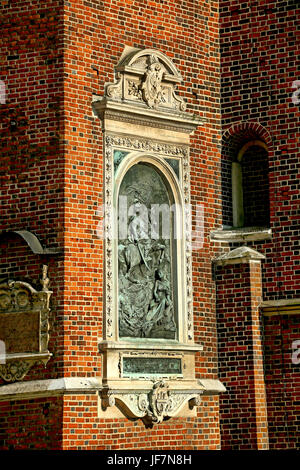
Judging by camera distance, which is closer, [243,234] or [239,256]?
[239,256]

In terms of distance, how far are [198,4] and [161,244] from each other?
13.5 feet

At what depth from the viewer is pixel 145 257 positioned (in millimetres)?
16969

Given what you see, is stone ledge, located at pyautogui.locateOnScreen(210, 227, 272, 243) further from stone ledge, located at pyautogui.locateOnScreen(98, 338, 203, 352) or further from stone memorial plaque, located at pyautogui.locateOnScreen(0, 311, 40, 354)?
stone memorial plaque, located at pyautogui.locateOnScreen(0, 311, 40, 354)

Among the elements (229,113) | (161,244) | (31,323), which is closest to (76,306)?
A: (31,323)

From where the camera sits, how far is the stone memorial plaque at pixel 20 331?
15820 mm

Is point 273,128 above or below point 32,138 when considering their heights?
above

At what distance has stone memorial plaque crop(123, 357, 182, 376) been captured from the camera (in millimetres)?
16312

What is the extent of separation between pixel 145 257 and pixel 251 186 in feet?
8.72

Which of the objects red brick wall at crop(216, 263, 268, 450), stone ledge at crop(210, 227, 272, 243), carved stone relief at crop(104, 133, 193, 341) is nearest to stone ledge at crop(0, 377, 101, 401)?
carved stone relief at crop(104, 133, 193, 341)

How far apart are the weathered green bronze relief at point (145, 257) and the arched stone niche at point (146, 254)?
15mm

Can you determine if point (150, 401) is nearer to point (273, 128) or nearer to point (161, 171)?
point (161, 171)

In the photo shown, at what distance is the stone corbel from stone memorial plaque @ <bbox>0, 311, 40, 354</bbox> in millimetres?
1178

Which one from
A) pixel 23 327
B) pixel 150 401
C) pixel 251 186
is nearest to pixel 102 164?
pixel 23 327
